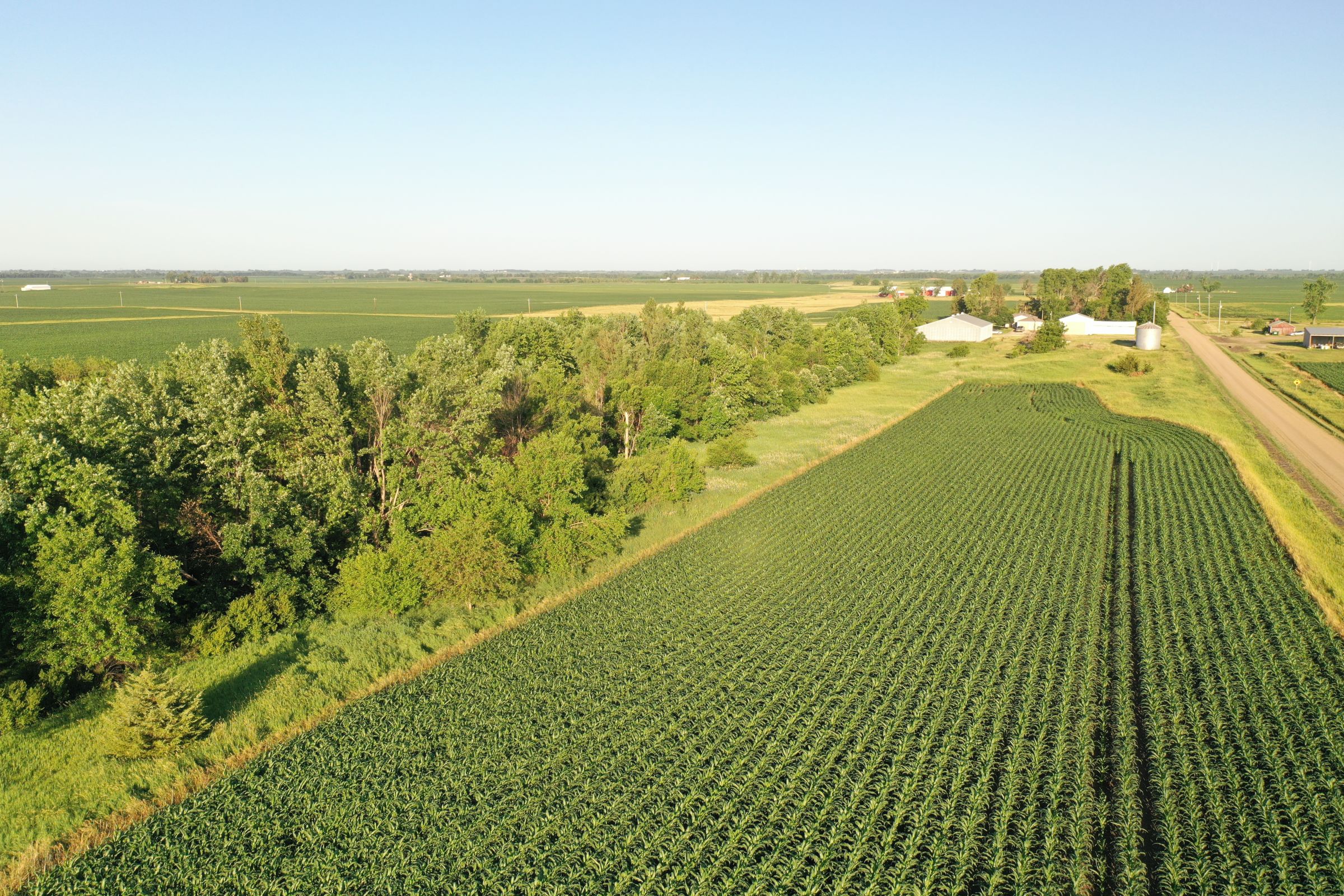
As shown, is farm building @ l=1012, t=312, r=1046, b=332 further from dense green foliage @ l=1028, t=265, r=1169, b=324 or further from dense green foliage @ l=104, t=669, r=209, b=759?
dense green foliage @ l=104, t=669, r=209, b=759

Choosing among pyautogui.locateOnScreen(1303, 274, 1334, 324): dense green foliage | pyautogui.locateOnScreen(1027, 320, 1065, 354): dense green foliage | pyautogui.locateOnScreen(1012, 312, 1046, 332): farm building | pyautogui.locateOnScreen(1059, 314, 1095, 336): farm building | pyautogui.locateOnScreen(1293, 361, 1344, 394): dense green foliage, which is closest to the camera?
pyautogui.locateOnScreen(1293, 361, 1344, 394): dense green foliage

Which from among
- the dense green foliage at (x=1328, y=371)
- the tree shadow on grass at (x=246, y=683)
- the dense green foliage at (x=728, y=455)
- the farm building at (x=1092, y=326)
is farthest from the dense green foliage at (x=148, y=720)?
the farm building at (x=1092, y=326)

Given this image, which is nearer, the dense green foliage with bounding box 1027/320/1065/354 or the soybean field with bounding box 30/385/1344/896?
the soybean field with bounding box 30/385/1344/896

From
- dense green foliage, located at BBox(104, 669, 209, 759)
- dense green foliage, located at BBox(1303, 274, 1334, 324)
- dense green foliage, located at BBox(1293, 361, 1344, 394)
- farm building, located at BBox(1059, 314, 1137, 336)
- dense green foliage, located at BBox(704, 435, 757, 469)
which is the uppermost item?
dense green foliage, located at BBox(1303, 274, 1334, 324)

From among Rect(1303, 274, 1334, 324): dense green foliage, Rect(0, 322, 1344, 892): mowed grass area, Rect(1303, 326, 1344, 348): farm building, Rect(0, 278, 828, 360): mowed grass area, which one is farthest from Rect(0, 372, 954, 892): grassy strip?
Rect(1303, 274, 1334, 324): dense green foliage

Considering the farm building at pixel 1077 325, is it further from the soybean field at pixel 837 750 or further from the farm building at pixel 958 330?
the soybean field at pixel 837 750

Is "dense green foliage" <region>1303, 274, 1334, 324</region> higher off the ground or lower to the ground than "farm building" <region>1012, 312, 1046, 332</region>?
higher

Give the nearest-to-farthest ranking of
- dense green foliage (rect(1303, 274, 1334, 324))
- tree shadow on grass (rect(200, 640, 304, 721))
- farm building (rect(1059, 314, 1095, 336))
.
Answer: tree shadow on grass (rect(200, 640, 304, 721)) < dense green foliage (rect(1303, 274, 1334, 324)) < farm building (rect(1059, 314, 1095, 336))
